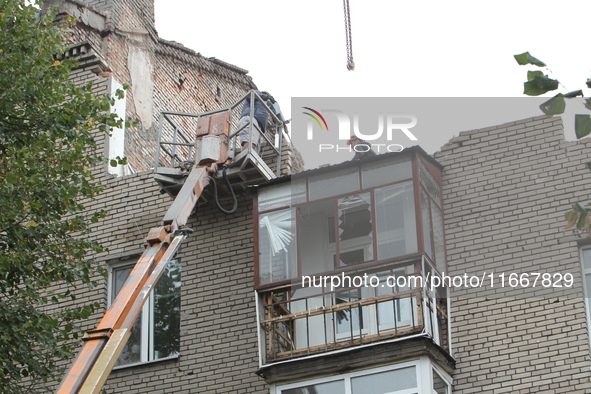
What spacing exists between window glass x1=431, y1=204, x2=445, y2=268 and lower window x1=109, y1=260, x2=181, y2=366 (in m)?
3.79

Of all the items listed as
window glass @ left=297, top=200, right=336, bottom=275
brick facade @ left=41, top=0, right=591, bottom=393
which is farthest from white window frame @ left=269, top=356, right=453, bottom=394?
window glass @ left=297, top=200, right=336, bottom=275

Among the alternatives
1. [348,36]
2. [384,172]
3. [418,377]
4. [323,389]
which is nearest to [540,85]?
[418,377]

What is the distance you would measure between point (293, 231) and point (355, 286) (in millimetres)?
1342

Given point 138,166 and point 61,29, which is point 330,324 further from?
point 138,166

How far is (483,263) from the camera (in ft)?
41.5

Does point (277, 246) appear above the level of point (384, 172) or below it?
below

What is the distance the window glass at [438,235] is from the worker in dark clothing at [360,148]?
3.71 feet

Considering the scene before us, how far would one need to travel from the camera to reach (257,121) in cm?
1469

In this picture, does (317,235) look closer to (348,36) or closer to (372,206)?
(372,206)

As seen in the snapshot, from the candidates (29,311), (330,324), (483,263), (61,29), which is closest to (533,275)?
(483,263)

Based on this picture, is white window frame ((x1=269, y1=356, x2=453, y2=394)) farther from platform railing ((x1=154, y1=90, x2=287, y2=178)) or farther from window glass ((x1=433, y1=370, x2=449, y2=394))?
platform railing ((x1=154, y1=90, x2=287, y2=178))

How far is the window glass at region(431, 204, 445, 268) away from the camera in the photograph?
12.7m

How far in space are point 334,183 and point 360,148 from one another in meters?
0.89

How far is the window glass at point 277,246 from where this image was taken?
12.8m
